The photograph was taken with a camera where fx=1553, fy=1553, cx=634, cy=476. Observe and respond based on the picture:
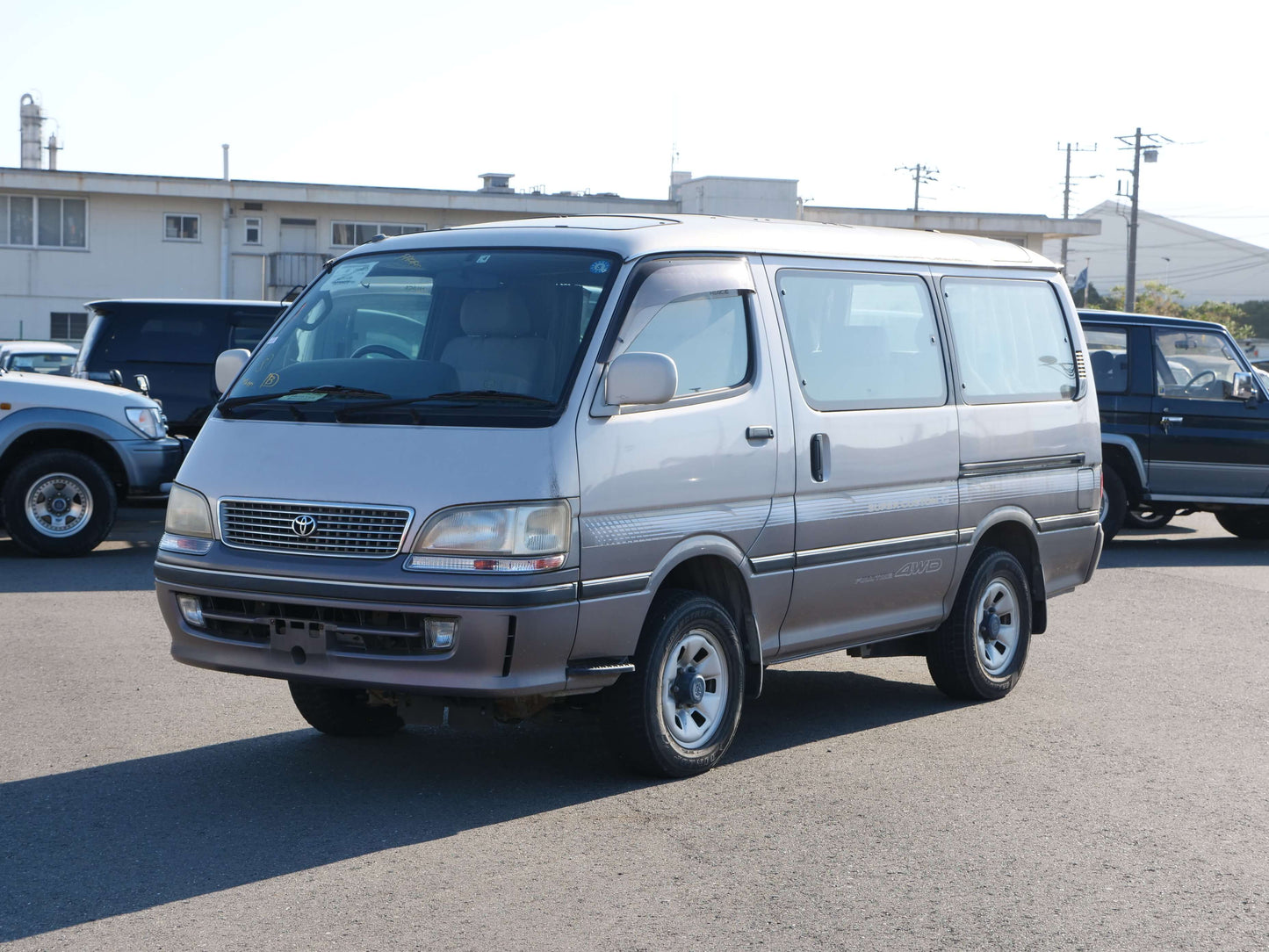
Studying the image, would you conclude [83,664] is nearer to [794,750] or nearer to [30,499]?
[794,750]

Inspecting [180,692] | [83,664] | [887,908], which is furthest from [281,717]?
[887,908]

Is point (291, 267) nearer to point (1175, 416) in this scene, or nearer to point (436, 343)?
point (1175, 416)

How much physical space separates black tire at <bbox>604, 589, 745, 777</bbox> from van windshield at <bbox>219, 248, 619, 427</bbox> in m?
1.02

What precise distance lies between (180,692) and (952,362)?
13.9 feet

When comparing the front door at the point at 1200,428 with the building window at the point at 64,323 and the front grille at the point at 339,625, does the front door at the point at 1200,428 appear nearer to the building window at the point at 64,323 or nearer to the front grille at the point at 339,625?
the front grille at the point at 339,625

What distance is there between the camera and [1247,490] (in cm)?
1503

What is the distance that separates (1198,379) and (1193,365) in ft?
0.48

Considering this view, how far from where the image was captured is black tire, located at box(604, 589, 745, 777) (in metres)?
6.04

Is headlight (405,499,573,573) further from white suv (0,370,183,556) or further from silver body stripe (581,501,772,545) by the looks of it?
white suv (0,370,183,556)

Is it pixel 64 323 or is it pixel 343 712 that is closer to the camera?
pixel 343 712

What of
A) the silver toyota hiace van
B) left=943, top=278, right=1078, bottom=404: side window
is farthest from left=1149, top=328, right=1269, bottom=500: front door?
the silver toyota hiace van

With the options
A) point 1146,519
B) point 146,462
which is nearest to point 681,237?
point 146,462

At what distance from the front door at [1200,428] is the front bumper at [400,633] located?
1056cm

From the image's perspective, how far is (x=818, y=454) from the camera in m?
6.76
